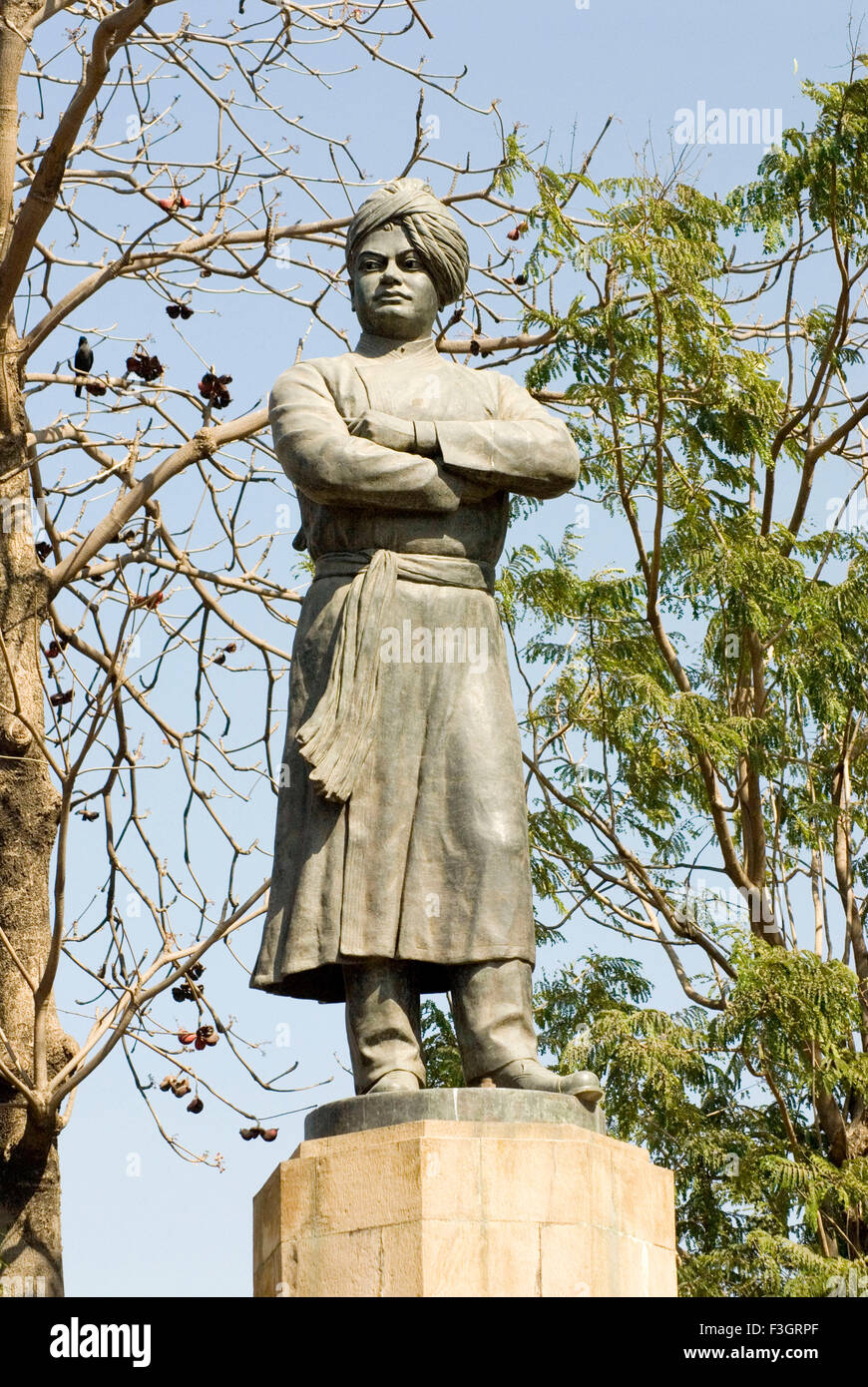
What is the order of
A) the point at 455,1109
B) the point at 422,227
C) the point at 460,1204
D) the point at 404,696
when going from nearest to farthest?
1. the point at 460,1204
2. the point at 455,1109
3. the point at 404,696
4. the point at 422,227

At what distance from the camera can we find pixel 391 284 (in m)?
7.04

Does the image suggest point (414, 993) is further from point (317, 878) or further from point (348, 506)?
point (348, 506)

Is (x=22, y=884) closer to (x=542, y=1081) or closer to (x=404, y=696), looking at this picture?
(x=404, y=696)

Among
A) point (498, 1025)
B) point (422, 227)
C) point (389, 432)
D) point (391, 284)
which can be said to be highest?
point (422, 227)

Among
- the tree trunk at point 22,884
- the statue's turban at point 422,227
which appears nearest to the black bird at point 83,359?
the tree trunk at point 22,884

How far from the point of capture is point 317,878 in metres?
6.52

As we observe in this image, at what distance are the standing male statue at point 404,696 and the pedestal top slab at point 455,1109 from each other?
88 millimetres

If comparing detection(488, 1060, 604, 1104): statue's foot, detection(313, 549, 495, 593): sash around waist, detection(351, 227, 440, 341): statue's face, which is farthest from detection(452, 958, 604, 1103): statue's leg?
detection(351, 227, 440, 341): statue's face

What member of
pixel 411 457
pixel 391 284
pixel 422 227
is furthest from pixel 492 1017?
pixel 422 227

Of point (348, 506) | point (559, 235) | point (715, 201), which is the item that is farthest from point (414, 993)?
point (715, 201)

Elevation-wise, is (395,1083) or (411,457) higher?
(411,457)

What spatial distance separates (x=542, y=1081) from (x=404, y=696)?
123 centimetres

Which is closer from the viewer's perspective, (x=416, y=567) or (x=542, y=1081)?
(x=542, y=1081)

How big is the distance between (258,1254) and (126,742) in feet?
14.3
